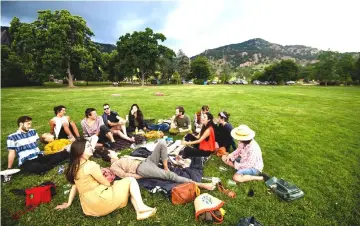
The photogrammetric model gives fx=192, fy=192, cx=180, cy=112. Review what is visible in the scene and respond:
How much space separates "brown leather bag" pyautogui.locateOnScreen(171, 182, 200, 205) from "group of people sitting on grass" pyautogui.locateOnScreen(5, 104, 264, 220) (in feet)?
1.33

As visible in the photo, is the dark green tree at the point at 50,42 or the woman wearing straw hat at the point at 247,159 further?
the dark green tree at the point at 50,42

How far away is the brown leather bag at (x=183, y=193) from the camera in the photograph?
4.52 m

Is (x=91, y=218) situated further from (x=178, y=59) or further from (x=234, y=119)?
(x=178, y=59)

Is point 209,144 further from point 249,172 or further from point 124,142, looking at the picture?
point 124,142

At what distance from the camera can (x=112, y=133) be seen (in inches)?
334

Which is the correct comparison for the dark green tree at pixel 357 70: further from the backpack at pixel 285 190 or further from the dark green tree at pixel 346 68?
the backpack at pixel 285 190

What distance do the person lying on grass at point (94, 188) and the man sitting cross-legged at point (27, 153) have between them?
7.28 feet

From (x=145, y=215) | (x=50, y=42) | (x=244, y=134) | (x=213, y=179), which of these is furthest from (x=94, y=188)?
(x=50, y=42)

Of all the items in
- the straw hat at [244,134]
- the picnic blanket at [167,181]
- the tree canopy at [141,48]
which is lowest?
the picnic blanket at [167,181]

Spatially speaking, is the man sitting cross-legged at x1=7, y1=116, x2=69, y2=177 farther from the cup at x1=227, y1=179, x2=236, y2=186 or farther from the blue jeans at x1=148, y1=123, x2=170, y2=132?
the cup at x1=227, y1=179, x2=236, y2=186

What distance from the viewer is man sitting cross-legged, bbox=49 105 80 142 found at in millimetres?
7918

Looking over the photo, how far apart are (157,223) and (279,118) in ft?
39.9

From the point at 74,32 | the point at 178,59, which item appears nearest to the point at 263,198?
the point at 74,32

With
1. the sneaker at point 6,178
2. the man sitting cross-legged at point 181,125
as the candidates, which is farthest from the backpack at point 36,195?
the man sitting cross-legged at point 181,125
